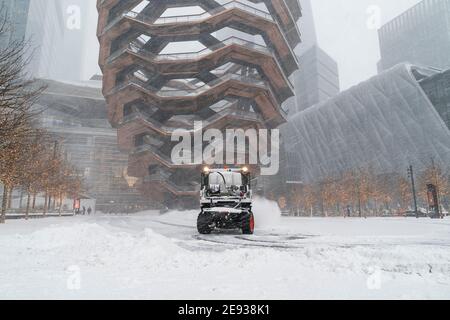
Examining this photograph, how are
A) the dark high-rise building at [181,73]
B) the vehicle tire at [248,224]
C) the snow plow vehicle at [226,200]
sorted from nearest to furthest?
the snow plow vehicle at [226,200], the vehicle tire at [248,224], the dark high-rise building at [181,73]

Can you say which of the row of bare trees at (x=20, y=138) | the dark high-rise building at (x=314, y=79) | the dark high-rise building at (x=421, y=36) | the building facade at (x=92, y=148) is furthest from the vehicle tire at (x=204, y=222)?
the dark high-rise building at (x=314, y=79)

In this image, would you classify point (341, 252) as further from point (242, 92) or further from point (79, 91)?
point (79, 91)

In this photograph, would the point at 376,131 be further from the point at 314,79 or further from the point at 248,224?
the point at 248,224

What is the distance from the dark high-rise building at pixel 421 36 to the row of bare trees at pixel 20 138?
146m

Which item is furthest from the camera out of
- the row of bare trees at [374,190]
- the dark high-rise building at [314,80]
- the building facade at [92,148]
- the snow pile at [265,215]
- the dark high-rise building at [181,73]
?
the dark high-rise building at [314,80]

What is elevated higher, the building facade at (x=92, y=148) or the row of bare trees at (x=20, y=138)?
the building facade at (x=92, y=148)

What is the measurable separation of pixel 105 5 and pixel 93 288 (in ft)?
162

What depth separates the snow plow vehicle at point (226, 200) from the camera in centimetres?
1332

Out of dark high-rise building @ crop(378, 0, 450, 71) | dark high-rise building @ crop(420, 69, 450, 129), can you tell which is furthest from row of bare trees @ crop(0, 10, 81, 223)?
dark high-rise building @ crop(378, 0, 450, 71)

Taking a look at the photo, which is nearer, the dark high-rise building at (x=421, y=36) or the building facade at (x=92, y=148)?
the building facade at (x=92, y=148)

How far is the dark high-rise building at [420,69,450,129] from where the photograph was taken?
248ft

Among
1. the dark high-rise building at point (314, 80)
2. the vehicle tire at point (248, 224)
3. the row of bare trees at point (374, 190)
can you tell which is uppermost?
the dark high-rise building at point (314, 80)

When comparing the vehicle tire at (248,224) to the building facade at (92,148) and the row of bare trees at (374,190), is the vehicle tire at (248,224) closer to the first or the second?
the row of bare trees at (374,190)

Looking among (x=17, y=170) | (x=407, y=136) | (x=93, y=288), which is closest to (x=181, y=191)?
(x=17, y=170)
